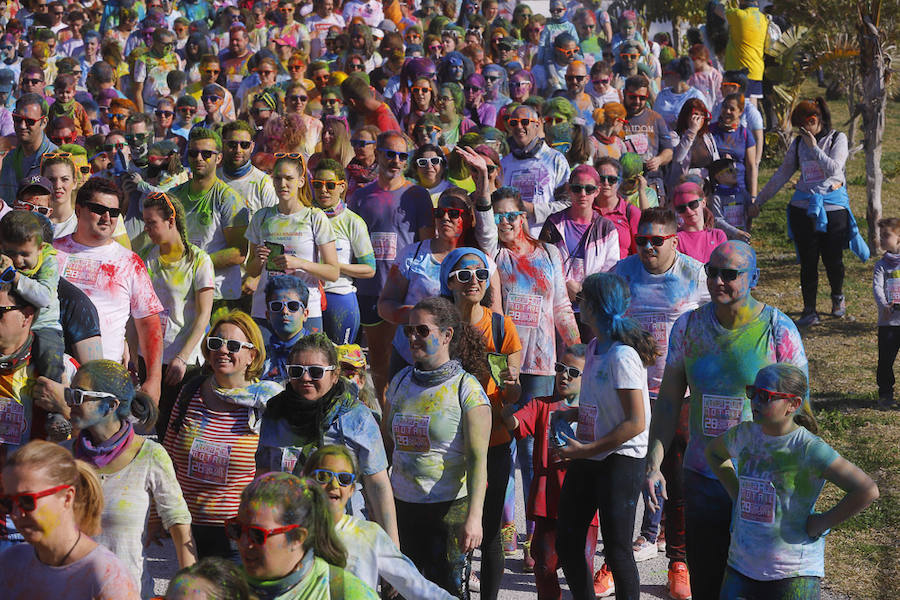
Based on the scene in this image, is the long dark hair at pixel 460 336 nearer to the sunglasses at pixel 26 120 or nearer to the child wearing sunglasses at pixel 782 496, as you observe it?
the child wearing sunglasses at pixel 782 496

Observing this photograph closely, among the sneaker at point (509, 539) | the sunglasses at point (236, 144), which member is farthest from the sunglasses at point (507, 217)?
the sunglasses at point (236, 144)

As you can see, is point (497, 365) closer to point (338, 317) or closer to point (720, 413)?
point (720, 413)

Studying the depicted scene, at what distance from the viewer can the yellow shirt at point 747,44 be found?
16781 millimetres

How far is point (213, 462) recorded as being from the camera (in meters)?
5.38

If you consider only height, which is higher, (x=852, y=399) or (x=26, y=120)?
(x=26, y=120)

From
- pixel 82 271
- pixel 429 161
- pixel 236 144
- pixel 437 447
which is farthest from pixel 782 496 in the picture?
pixel 236 144

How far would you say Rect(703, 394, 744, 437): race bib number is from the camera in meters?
5.60

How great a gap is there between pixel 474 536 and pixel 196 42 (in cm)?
1216

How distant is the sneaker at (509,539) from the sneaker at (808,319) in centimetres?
555

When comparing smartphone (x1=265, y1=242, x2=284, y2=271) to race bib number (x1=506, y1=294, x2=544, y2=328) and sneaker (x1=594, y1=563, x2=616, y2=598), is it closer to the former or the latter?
race bib number (x1=506, y1=294, x2=544, y2=328)

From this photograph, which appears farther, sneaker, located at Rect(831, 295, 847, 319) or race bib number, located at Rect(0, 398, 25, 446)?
sneaker, located at Rect(831, 295, 847, 319)

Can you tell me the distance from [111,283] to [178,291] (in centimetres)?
65

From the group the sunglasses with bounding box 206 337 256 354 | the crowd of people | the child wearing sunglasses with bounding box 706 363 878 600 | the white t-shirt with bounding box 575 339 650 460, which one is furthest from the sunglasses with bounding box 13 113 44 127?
the child wearing sunglasses with bounding box 706 363 878 600

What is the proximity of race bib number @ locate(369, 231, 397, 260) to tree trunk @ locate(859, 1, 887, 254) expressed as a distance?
678cm
